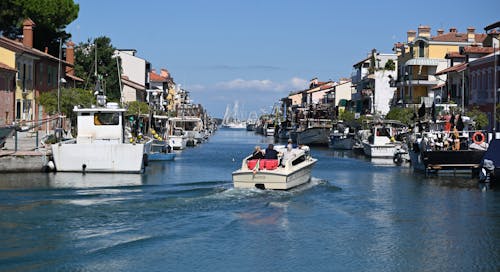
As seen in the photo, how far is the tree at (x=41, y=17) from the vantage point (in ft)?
229

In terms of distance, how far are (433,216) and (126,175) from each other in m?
17.4

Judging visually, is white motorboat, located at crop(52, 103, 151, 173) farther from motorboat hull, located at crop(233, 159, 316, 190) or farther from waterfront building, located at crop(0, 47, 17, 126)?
waterfront building, located at crop(0, 47, 17, 126)

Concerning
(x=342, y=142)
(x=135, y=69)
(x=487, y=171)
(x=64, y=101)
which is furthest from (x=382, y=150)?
(x=135, y=69)

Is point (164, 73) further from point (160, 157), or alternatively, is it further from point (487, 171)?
point (487, 171)

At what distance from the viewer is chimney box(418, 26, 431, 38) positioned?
307 ft

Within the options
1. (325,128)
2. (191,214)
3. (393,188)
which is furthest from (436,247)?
(325,128)

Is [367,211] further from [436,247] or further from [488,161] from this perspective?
[488,161]

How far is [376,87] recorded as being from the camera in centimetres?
10688

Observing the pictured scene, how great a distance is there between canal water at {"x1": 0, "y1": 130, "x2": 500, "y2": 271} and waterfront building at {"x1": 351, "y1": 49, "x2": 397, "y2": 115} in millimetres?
68158

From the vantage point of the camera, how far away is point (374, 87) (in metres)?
108

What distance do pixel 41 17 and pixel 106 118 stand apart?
30028 mm

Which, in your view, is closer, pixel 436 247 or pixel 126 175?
pixel 436 247

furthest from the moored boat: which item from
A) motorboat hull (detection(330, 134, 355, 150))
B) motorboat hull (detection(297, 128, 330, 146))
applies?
motorboat hull (detection(297, 128, 330, 146))

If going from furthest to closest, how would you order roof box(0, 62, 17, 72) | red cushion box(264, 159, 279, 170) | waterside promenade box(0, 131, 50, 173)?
1. roof box(0, 62, 17, 72)
2. waterside promenade box(0, 131, 50, 173)
3. red cushion box(264, 159, 279, 170)
